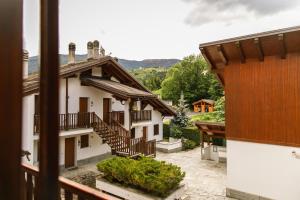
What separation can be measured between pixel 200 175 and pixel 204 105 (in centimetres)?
3120

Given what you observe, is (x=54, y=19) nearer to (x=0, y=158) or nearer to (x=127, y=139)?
(x=0, y=158)

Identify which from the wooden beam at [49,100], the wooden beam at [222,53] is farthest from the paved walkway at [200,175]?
the wooden beam at [49,100]

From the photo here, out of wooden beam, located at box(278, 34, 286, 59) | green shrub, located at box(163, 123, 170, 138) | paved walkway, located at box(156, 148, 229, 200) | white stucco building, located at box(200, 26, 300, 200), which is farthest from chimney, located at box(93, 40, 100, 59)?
wooden beam, located at box(278, 34, 286, 59)

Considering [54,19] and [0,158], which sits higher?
[54,19]

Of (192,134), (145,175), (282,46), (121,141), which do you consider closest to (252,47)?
(282,46)

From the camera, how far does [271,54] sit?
9.88m

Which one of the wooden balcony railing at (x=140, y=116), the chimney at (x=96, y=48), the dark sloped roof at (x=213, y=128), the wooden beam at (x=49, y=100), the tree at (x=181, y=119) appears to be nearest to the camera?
the wooden beam at (x=49, y=100)

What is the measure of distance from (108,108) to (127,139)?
4.11 m

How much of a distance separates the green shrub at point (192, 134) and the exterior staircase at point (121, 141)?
8580 millimetres

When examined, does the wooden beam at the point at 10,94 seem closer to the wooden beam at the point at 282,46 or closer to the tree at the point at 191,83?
the wooden beam at the point at 282,46

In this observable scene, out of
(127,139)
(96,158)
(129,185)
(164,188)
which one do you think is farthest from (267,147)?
(96,158)

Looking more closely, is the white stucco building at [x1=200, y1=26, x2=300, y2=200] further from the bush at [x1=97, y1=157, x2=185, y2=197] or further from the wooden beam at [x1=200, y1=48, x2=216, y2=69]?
the bush at [x1=97, y1=157, x2=185, y2=197]

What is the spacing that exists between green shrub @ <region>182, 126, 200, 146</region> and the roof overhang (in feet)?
37.7

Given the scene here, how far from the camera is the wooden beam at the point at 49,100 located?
2.68ft
